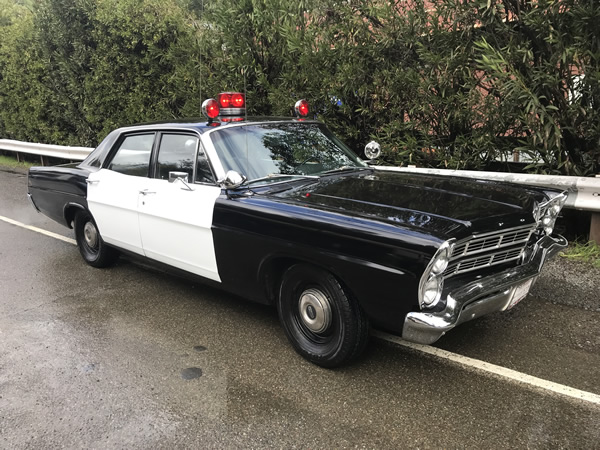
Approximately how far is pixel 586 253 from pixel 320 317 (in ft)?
10.3

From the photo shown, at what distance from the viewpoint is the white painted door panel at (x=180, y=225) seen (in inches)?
153

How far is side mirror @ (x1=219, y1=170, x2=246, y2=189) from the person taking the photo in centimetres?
358

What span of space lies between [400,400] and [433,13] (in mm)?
4639

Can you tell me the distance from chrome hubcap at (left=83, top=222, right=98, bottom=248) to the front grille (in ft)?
12.8

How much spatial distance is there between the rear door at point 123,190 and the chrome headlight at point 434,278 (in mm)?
2756

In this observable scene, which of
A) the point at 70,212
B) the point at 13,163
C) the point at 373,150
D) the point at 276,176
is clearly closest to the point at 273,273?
the point at 276,176

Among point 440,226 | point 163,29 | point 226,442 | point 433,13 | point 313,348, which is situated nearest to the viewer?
point 226,442

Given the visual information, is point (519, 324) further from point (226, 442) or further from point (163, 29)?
point (163, 29)

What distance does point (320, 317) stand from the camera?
10.8 ft

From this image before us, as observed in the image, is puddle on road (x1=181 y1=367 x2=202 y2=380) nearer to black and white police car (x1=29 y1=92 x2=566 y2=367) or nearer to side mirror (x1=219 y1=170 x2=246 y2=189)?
black and white police car (x1=29 y1=92 x2=566 y2=367)

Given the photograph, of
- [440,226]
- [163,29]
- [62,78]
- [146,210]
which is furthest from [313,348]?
[62,78]

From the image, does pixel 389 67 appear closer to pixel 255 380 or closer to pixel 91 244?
pixel 91 244

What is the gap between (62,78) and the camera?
40.4ft

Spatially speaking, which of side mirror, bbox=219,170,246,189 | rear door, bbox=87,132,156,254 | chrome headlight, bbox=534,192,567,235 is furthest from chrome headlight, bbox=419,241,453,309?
rear door, bbox=87,132,156,254
